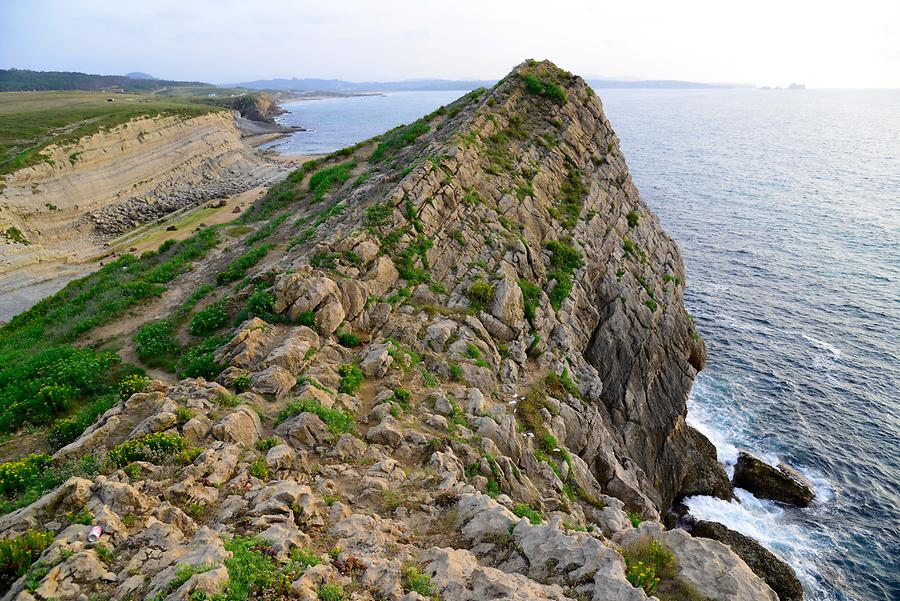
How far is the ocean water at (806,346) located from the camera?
3145 centimetres

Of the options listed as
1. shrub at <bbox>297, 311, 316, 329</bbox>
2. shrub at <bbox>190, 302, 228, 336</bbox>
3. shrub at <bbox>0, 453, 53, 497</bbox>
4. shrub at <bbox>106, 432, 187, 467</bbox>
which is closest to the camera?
shrub at <bbox>0, 453, 53, 497</bbox>

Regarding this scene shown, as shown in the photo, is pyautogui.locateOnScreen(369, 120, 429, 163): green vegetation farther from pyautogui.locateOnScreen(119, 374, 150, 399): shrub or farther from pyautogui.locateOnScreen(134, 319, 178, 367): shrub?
pyautogui.locateOnScreen(119, 374, 150, 399): shrub

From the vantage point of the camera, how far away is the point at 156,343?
21.5 metres

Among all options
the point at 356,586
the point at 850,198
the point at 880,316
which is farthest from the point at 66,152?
the point at 850,198

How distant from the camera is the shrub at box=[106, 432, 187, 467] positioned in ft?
41.6

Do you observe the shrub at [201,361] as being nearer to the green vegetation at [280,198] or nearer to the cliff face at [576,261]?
the cliff face at [576,261]

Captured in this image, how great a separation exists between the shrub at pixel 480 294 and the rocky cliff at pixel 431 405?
0.11 meters

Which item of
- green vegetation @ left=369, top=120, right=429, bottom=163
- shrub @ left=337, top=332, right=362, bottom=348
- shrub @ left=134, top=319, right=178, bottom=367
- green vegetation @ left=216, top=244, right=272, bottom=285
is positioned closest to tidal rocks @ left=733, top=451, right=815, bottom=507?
shrub @ left=337, top=332, right=362, bottom=348

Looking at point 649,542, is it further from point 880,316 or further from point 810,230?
point 810,230

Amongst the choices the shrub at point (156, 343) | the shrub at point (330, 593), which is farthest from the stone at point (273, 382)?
the shrub at point (330, 593)

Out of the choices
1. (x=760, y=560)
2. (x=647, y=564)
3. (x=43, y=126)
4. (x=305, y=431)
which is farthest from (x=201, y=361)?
(x=43, y=126)

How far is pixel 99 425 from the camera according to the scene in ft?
47.7

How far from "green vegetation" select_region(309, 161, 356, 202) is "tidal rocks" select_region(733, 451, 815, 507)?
1516 inches

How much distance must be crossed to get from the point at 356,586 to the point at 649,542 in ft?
27.2
